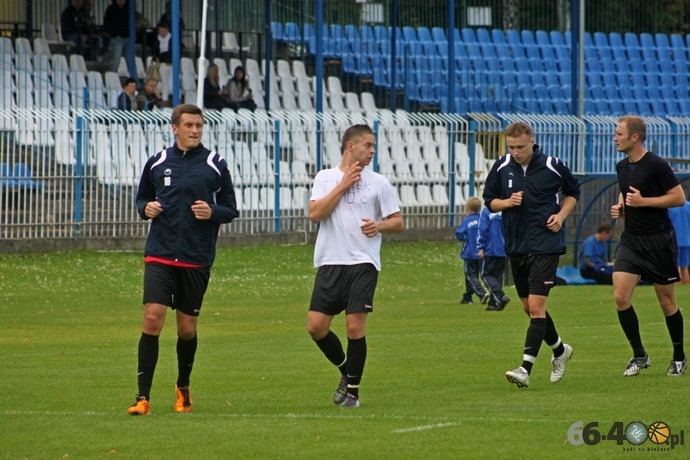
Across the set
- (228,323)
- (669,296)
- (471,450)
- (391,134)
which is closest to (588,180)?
(391,134)

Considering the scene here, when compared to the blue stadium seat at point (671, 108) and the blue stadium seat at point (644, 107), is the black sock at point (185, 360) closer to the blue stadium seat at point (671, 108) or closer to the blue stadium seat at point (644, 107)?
the blue stadium seat at point (644, 107)

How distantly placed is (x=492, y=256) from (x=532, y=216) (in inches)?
319

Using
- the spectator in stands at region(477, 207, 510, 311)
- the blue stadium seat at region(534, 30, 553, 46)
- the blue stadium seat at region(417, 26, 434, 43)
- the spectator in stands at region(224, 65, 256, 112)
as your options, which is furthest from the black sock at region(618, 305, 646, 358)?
the blue stadium seat at region(534, 30, 553, 46)

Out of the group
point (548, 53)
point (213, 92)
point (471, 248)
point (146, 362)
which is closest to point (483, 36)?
point (548, 53)

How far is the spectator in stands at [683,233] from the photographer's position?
74.1 ft

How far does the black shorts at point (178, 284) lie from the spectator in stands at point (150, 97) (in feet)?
67.2

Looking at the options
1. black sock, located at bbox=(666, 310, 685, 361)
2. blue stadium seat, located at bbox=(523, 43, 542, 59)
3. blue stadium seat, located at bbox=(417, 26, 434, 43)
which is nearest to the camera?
black sock, located at bbox=(666, 310, 685, 361)

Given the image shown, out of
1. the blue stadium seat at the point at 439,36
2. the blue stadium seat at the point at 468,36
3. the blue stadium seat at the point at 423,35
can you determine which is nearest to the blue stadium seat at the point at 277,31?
the blue stadium seat at the point at 423,35

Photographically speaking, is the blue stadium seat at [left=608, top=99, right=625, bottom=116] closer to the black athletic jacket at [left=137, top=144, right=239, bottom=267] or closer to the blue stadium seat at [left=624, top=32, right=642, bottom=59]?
the blue stadium seat at [left=624, top=32, right=642, bottom=59]

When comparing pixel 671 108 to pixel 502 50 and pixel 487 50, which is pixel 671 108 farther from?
pixel 487 50

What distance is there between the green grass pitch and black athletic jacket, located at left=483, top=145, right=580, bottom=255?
1.14 metres

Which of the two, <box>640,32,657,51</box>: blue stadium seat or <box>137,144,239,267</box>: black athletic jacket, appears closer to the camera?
<box>137,144,239,267</box>: black athletic jacket

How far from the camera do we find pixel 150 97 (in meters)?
30.5

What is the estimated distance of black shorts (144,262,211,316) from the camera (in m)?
9.75
